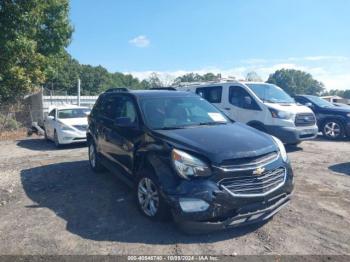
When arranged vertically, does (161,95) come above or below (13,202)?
above

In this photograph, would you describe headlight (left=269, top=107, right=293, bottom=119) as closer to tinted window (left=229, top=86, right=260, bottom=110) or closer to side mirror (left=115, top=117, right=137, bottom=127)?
tinted window (left=229, top=86, right=260, bottom=110)

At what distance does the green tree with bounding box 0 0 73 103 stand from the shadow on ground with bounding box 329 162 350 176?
11.8 meters

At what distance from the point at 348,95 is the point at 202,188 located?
108 meters

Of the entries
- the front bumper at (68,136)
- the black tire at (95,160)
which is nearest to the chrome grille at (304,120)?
the black tire at (95,160)

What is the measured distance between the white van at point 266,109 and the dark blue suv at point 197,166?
3801 mm

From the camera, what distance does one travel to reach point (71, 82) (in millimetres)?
62812

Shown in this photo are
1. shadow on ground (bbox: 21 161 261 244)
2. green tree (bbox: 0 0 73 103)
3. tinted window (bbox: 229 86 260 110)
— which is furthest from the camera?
green tree (bbox: 0 0 73 103)

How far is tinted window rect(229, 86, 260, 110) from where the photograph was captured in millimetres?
10198

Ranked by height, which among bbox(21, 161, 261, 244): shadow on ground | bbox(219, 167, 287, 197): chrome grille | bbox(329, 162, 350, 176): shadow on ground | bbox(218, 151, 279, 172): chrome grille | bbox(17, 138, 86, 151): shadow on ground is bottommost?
bbox(17, 138, 86, 151): shadow on ground

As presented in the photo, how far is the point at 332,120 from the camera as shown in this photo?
12.9 meters

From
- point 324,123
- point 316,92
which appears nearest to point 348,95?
point 316,92

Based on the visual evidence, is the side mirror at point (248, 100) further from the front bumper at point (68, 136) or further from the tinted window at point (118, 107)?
the front bumper at point (68, 136)

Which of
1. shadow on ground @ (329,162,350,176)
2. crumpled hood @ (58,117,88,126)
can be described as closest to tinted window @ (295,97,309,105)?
shadow on ground @ (329,162,350,176)

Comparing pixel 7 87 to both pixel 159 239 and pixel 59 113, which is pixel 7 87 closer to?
pixel 59 113
